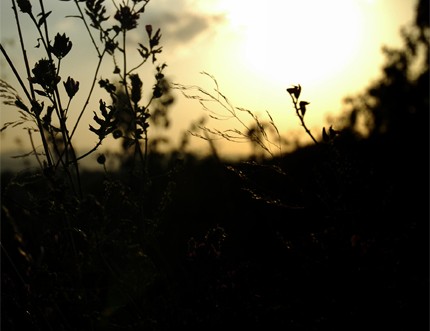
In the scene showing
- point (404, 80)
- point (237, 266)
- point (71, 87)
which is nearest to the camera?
point (71, 87)

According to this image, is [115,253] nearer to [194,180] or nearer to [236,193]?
[236,193]

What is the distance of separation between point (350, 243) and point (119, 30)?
5.40ft

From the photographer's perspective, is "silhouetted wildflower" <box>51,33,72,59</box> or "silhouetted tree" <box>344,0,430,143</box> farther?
"silhouetted tree" <box>344,0,430,143</box>

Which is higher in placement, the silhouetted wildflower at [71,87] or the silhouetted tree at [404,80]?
the silhouetted tree at [404,80]

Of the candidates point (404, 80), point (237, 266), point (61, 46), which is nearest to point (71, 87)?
point (61, 46)

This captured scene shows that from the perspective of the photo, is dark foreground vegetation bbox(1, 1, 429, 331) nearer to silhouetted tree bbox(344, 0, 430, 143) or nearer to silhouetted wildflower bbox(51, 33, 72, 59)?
silhouetted wildflower bbox(51, 33, 72, 59)

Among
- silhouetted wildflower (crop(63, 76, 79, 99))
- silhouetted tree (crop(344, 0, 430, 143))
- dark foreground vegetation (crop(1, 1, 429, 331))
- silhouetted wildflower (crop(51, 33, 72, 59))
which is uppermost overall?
silhouetted tree (crop(344, 0, 430, 143))

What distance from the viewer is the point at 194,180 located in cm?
823

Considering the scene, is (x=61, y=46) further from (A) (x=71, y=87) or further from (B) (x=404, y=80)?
(B) (x=404, y=80)

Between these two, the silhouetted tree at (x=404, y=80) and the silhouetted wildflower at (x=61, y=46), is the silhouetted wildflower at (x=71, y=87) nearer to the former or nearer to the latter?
the silhouetted wildflower at (x=61, y=46)

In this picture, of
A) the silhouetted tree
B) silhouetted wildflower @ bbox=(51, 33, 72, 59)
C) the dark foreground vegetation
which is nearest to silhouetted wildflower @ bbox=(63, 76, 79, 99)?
silhouetted wildflower @ bbox=(51, 33, 72, 59)

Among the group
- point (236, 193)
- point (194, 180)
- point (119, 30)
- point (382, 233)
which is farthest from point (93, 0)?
point (194, 180)

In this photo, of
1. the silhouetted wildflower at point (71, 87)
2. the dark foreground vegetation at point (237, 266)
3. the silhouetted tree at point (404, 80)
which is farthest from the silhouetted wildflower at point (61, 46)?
the silhouetted tree at point (404, 80)

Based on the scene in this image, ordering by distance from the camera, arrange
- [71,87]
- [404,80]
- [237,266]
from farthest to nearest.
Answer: [404,80], [237,266], [71,87]
